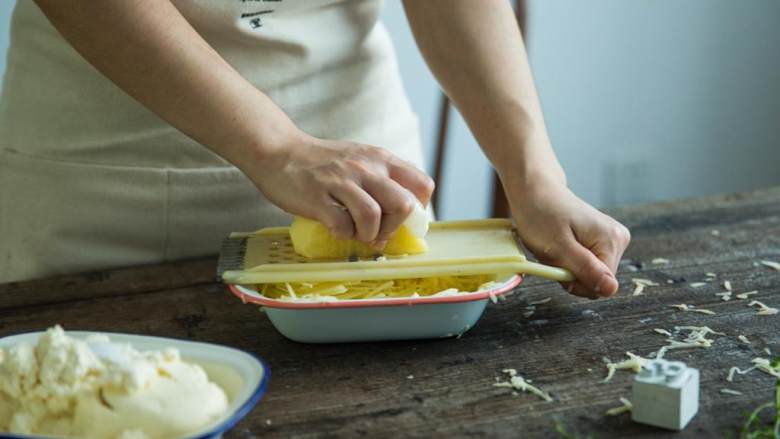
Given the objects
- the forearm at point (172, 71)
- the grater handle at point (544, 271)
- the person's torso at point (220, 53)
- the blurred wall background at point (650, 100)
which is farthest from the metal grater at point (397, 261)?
the blurred wall background at point (650, 100)

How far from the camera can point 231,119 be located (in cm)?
103

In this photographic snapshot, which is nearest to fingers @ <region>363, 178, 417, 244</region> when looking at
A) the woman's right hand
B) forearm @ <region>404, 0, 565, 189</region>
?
the woman's right hand

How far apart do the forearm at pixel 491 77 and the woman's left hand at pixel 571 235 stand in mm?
44

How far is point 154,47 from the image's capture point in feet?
3.32

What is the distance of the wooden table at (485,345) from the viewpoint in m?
0.84

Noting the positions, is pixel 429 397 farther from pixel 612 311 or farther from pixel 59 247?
pixel 59 247

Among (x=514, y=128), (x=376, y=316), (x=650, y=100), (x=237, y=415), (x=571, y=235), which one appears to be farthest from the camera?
(x=650, y=100)

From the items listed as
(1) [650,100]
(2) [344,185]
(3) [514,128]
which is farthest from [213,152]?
(1) [650,100]

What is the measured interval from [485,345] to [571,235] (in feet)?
0.61

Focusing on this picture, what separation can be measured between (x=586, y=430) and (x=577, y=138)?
1985 mm

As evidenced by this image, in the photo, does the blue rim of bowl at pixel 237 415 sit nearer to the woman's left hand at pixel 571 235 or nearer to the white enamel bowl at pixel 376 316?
the white enamel bowl at pixel 376 316

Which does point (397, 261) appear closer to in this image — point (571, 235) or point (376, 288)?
point (376, 288)

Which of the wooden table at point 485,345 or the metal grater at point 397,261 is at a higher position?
the metal grater at point 397,261

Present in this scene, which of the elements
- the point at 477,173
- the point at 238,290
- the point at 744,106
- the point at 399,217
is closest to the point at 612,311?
the point at 399,217
